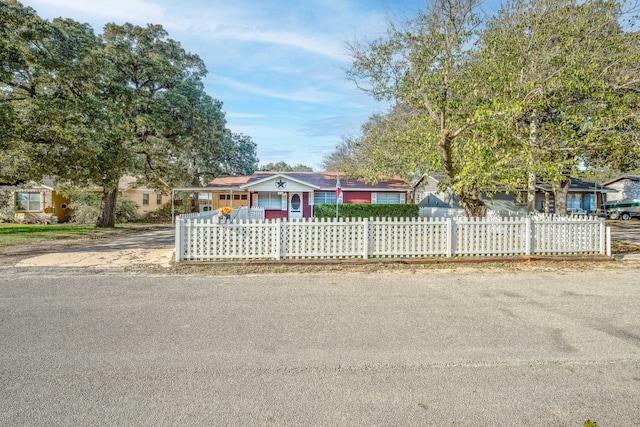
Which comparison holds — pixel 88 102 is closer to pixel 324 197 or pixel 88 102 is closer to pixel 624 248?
pixel 324 197

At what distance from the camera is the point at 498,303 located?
5441 millimetres

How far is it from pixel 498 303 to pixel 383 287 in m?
1.89

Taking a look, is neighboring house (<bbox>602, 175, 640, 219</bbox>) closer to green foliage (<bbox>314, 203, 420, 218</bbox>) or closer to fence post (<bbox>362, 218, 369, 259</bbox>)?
green foliage (<bbox>314, 203, 420, 218</bbox>)

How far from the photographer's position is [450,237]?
909 cm

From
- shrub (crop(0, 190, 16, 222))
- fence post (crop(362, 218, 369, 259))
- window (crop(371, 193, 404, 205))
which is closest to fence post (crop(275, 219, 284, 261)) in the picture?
fence post (crop(362, 218, 369, 259))

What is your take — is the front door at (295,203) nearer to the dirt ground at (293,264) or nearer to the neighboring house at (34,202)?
the dirt ground at (293,264)

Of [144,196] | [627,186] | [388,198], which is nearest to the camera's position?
[388,198]

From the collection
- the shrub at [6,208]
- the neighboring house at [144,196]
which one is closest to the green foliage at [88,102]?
the neighboring house at [144,196]

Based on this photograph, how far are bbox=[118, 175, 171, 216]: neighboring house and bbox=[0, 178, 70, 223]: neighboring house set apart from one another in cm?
464

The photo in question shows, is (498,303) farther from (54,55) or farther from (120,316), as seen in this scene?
(54,55)

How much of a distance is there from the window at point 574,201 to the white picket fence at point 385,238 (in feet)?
83.2

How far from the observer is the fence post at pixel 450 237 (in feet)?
29.7

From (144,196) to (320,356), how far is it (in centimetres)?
3165

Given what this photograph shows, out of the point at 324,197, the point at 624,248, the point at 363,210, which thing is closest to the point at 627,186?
the point at 363,210
